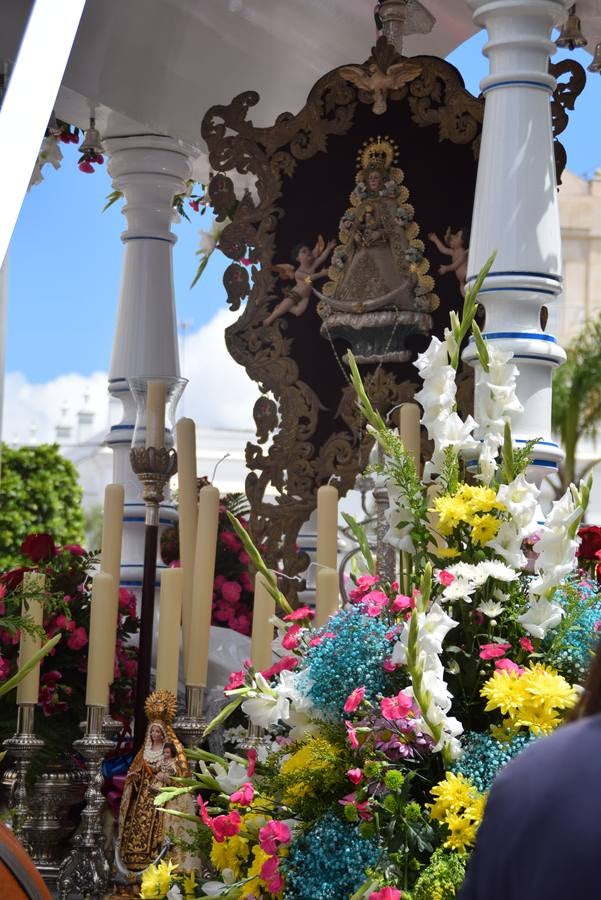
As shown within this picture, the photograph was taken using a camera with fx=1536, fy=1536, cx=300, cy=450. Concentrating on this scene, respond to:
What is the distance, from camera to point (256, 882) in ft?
8.23

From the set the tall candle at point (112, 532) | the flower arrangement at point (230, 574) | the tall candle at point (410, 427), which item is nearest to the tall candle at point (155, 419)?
the tall candle at point (112, 532)

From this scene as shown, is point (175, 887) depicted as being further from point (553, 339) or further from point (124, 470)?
point (124, 470)

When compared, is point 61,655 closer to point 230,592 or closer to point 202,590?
point 202,590

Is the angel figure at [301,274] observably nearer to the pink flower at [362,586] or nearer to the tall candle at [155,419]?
the tall candle at [155,419]

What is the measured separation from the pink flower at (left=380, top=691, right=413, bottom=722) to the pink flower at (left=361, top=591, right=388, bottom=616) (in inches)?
9.1

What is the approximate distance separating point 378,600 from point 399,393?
1594 mm

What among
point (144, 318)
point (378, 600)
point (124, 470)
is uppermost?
point (144, 318)

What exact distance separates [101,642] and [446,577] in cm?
84

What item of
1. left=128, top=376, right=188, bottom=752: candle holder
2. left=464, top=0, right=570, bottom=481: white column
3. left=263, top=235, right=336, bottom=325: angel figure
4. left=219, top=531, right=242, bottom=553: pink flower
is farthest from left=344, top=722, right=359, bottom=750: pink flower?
left=219, top=531, right=242, bottom=553: pink flower

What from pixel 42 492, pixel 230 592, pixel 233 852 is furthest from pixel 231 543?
pixel 42 492

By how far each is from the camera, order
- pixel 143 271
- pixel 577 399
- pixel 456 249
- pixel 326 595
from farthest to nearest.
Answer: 1. pixel 577 399
2. pixel 143 271
3. pixel 456 249
4. pixel 326 595

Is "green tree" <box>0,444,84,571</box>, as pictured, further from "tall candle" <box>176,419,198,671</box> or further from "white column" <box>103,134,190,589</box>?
"tall candle" <box>176,419,198,671</box>

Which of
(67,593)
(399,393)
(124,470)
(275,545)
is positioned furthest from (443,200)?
(124,470)

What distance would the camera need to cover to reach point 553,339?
3820 mm
